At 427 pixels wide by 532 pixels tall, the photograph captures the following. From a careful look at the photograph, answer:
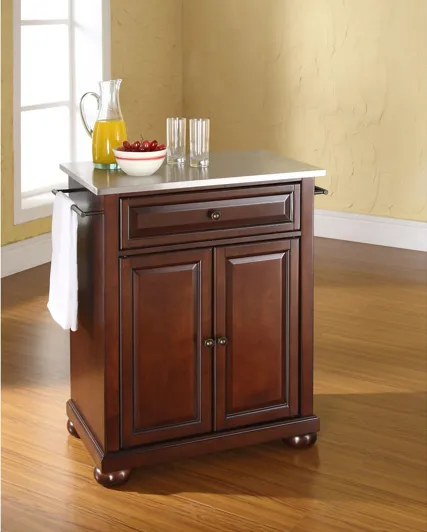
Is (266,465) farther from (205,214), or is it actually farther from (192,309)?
(205,214)

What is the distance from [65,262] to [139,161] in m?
0.34

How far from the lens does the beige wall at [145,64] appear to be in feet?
16.7

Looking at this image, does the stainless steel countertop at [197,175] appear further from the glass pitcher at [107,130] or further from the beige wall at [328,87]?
the beige wall at [328,87]

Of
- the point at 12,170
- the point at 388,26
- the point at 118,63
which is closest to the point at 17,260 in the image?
the point at 12,170

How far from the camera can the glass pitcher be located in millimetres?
2621

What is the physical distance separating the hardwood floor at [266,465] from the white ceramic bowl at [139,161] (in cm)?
82

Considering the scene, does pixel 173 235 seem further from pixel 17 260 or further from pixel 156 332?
pixel 17 260

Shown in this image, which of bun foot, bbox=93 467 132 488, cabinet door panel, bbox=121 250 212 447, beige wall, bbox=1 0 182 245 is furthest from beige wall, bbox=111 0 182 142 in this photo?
bun foot, bbox=93 467 132 488

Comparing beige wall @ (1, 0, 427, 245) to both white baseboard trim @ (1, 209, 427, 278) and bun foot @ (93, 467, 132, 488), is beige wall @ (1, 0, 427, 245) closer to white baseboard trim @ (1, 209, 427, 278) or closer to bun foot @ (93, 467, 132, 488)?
white baseboard trim @ (1, 209, 427, 278)

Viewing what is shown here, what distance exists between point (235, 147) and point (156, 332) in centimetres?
316

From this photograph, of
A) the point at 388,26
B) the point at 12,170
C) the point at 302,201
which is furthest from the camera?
the point at 388,26

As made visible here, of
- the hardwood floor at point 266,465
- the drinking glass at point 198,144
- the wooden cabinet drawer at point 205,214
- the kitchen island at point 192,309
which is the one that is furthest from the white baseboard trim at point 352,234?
the wooden cabinet drawer at point 205,214

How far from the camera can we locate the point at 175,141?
270 centimetres

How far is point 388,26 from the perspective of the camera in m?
4.95
